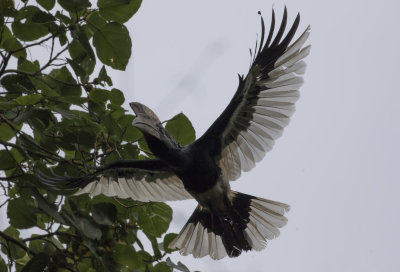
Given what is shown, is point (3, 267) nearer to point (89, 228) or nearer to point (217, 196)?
point (89, 228)

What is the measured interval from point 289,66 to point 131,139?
2.94 ft

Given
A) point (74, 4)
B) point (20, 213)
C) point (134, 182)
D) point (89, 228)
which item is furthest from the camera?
point (134, 182)

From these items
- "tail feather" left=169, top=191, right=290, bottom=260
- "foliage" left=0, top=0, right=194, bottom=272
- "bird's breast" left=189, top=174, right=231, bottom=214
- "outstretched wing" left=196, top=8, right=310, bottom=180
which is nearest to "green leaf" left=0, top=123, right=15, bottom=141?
"foliage" left=0, top=0, right=194, bottom=272

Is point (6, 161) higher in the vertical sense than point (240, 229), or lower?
lower

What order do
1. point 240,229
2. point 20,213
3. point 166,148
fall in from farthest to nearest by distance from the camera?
point 240,229
point 166,148
point 20,213

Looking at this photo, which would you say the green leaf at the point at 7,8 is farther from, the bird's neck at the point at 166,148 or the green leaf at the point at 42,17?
the bird's neck at the point at 166,148

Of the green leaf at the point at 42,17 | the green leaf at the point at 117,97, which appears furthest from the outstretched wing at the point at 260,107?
the green leaf at the point at 42,17

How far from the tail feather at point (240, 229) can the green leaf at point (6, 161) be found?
4.09 feet

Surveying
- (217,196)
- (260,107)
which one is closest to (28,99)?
(260,107)

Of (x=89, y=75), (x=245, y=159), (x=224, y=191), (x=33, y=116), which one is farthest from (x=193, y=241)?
(x=33, y=116)

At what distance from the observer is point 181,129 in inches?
122

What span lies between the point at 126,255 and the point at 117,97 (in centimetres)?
83

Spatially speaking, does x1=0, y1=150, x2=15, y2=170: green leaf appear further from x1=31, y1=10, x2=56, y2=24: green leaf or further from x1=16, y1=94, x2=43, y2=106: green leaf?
x1=31, y1=10, x2=56, y2=24: green leaf

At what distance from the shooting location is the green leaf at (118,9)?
276cm
